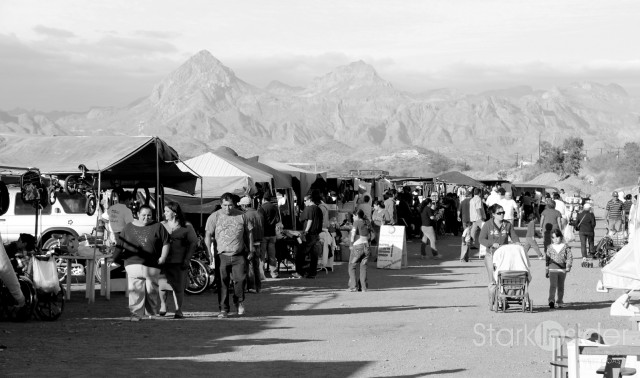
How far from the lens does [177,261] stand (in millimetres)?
13422

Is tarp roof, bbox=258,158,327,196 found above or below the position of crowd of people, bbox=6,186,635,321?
above

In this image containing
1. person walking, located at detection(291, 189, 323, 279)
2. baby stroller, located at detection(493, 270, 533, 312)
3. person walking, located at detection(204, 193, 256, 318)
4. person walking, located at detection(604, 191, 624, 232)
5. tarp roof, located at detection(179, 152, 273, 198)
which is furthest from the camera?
person walking, located at detection(604, 191, 624, 232)

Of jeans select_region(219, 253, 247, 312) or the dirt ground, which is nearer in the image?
the dirt ground

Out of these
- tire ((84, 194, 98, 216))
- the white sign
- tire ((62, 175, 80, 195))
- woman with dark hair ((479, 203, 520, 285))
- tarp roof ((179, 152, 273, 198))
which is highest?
tarp roof ((179, 152, 273, 198))

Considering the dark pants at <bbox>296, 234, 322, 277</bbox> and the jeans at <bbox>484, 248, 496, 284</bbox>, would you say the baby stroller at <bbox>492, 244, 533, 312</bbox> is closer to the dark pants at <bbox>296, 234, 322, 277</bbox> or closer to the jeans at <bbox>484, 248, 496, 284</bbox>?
the jeans at <bbox>484, 248, 496, 284</bbox>

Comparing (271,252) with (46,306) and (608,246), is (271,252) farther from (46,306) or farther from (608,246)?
(608,246)

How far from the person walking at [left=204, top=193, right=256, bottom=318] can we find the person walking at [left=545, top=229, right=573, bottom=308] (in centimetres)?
462

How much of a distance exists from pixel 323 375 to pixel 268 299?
6.99 m

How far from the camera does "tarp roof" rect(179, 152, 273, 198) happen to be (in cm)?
2244

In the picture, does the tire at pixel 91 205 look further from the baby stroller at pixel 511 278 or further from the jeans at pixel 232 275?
the baby stroller at pixel 511 278

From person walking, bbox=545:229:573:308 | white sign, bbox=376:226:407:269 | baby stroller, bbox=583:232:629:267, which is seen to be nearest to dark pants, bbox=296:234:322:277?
white sign, bbox=376:226:407:269

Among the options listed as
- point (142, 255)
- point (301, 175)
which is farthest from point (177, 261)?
point (301, 175)

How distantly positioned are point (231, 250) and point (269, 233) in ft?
20.7

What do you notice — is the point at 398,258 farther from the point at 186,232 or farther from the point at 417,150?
the point at 417,150
